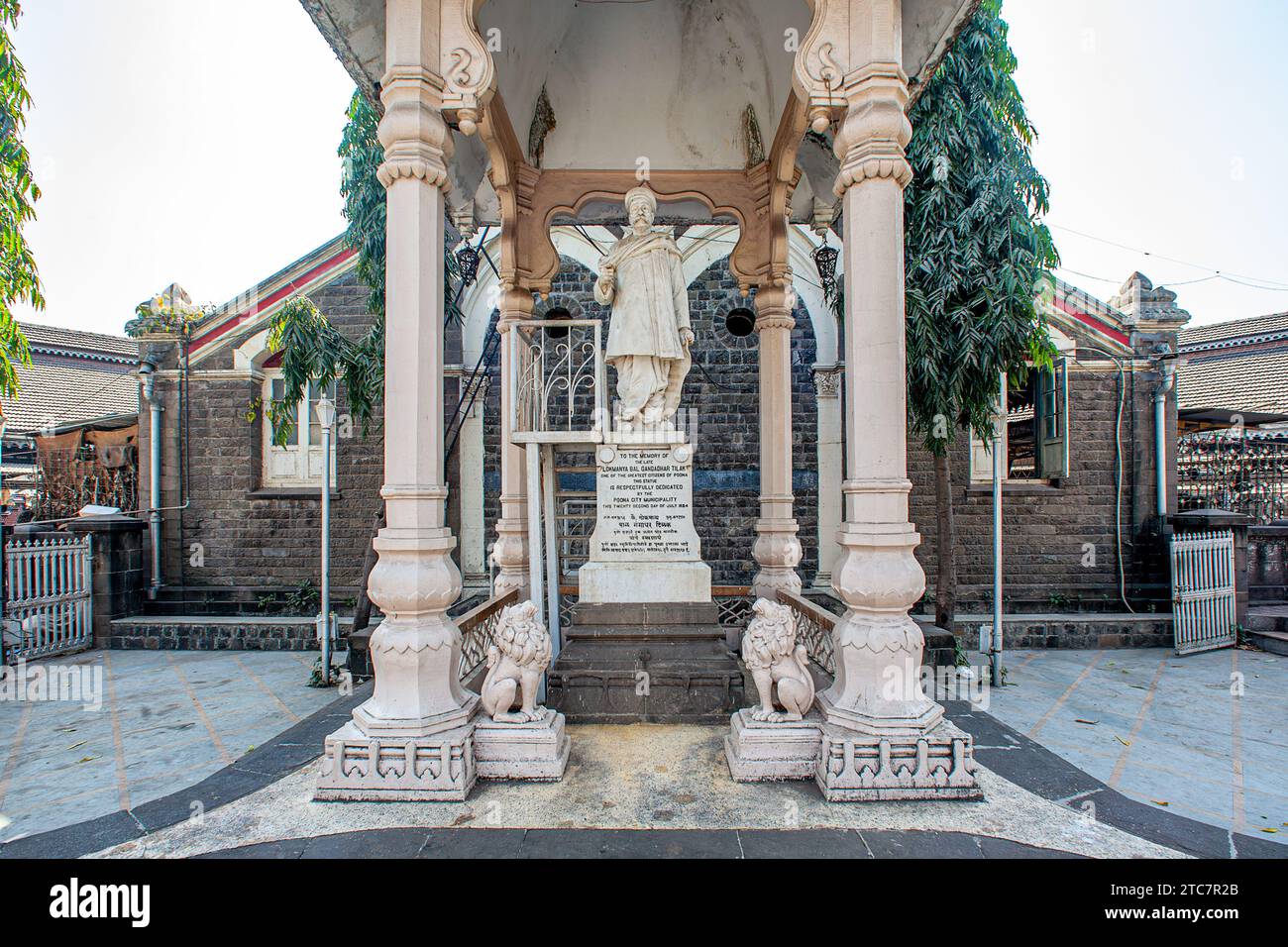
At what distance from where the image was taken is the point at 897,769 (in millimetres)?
2822

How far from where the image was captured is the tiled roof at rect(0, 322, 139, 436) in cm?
1552

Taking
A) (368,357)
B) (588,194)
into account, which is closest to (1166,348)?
(588,194)

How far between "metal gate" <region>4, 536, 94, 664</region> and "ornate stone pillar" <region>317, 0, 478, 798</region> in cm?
773

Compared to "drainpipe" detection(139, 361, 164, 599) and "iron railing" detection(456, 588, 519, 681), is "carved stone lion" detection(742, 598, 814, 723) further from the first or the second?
"drainpipe" detection(139, 361, 164, 599)

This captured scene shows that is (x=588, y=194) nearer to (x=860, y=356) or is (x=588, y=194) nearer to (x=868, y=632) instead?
(x=860, y=356)

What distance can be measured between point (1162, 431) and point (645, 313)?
30.5ft

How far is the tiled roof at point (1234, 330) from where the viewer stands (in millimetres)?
15133

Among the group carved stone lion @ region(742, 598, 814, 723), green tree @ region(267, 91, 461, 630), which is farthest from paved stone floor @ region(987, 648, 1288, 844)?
green tree @ region(267, 91, 461, 630)

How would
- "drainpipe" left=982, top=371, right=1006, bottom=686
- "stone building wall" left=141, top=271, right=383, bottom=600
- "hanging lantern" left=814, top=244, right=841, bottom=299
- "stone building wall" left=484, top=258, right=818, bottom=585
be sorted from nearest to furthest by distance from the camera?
"drainpipe" left=982, top=371, right=1006, bottom=686 < "hanging lantern" left=814, top=244, right=841, bottom=299 < "stone building wall" left=484, top=258, right=818, bottom=585 < "stone building wall" left=141, top=271, right=383, bottom=600

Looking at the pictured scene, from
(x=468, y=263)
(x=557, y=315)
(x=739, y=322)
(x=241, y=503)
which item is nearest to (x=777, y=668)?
(x=468, y=263)

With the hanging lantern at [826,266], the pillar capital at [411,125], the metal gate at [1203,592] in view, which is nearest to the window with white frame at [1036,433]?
the metal gate at [1203,592]

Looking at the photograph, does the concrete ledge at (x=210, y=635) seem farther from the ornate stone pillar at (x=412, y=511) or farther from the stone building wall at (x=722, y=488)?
the ornate stone pillar at (x=412, y=511)

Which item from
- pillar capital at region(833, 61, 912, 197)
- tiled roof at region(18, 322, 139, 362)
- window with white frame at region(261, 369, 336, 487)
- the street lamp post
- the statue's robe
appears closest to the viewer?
pillar capital at region(833, 61, 912, 197)

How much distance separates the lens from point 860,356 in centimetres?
310
